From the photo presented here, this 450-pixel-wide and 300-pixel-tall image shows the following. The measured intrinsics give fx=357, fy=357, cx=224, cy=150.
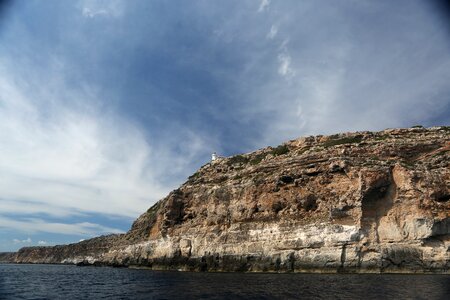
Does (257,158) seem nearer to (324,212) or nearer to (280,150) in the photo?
(280,150)

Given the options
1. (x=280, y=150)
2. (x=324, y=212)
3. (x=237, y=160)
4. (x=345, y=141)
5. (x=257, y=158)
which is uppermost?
(x=280, y=150)

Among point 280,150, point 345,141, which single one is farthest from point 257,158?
point 345,141

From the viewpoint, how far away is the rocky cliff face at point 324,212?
4978cm

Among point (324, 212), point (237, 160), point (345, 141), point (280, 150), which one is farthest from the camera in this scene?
point (237, 160)

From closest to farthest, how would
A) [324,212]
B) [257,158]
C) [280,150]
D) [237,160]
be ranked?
[324,212] < [280,150] < [257,158] < [237,160]

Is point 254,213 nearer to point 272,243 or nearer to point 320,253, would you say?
point 272,243

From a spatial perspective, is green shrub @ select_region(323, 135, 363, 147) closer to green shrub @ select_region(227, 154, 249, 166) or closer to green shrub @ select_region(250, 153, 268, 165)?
green shrub @ select_region(250, 153, 268, 165)

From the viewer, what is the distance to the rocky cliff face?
163 ft

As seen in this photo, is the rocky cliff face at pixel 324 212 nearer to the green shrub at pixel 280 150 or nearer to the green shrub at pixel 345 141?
the green shrub at pixel 345 141

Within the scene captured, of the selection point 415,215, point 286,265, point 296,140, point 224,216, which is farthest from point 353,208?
point 296,140

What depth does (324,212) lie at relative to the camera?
5662 cm

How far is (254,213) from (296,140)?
27311 mm

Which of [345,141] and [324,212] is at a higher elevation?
[345,141]

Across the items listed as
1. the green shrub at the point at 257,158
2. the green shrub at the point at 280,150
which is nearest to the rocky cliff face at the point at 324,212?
the green shrub at the point at 280,150
